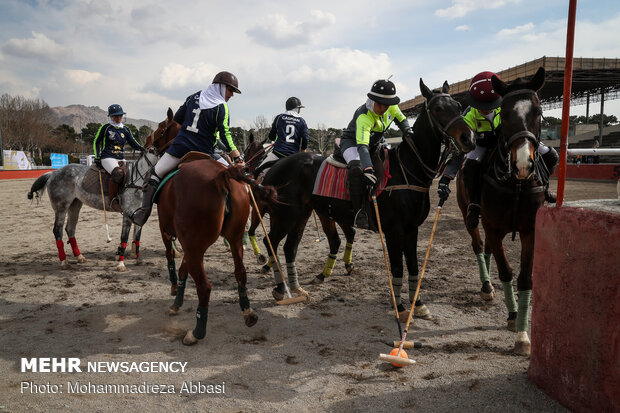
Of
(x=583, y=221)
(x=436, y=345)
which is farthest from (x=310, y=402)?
(x=583, y=221)

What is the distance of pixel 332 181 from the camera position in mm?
5180

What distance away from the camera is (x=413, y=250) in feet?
15.8

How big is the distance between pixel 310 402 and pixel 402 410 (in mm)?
722

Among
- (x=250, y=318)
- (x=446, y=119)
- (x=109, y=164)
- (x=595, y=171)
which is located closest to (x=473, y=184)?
(x=446, y=119)

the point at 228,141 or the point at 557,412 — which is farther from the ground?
the point at 228,141

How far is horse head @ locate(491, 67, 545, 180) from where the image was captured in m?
3.46

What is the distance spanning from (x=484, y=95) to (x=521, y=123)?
3.68 feet

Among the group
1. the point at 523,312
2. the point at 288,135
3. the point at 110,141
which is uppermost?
the point at 288,135

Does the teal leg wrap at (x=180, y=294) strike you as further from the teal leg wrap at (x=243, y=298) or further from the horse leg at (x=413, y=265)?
the horse leg at (x=413, y=265)

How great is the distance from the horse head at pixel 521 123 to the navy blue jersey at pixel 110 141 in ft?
22.5

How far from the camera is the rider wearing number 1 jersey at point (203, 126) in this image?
4.76 metres

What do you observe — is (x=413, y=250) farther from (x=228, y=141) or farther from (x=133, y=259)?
(x=133, y=259)

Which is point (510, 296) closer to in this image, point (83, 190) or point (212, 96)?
point (212, 96)

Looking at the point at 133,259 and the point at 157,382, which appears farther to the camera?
the point at 133,259
